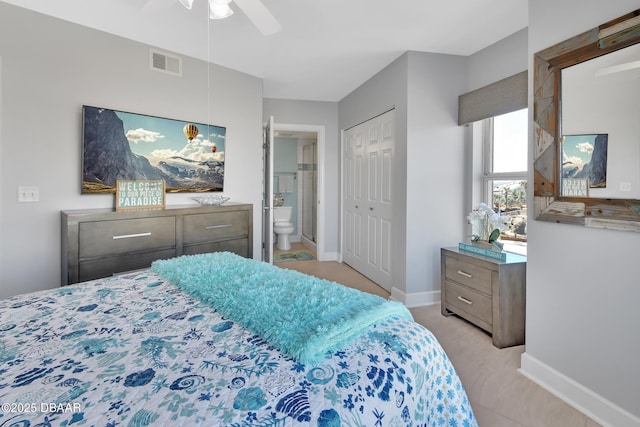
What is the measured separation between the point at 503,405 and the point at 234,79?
12.0 ft

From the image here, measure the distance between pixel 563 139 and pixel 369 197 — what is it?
7.75 ft

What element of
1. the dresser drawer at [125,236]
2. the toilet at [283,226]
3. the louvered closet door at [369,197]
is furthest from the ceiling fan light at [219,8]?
the toilet at [283,226]

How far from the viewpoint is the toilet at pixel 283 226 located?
5.73m

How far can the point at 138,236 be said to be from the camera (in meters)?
2.47

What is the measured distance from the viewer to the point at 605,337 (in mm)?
1607

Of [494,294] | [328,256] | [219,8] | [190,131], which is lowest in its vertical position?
[328,256]

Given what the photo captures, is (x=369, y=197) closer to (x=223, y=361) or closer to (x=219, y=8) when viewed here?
(x=219, y=8)

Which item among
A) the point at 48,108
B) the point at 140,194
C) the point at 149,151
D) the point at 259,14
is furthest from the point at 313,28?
the point at 48,108

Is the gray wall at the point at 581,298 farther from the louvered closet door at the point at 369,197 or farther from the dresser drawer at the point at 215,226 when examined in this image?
the dresser drawer at the point at 215,226

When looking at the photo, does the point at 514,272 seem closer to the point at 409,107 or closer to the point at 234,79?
the point at 409,107

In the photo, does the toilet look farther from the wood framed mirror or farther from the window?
the wood framed mirror

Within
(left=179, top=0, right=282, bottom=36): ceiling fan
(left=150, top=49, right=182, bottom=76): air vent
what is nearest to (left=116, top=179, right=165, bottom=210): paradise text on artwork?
(left=150, top=49, right=182, bottom=76): air vent

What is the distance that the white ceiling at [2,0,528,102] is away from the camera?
7.55 ft

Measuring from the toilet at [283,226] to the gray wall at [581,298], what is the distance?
13.7 feet
